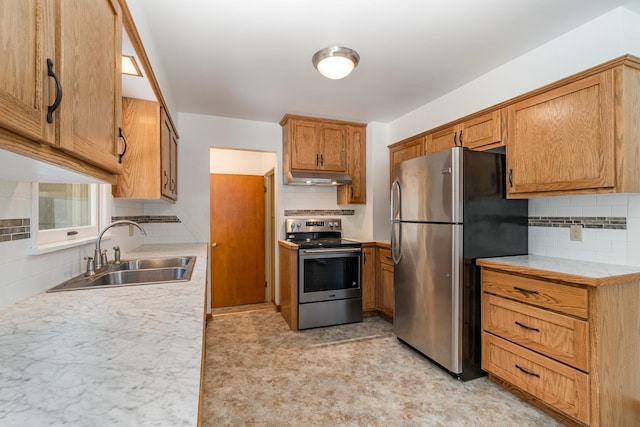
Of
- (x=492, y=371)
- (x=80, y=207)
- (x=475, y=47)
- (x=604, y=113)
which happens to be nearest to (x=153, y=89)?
(x=80, y=207)

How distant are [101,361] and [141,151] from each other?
5.98 ft

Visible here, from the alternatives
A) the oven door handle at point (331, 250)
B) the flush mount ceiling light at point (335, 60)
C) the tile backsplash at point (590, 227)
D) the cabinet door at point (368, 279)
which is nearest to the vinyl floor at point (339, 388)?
the cabinet door at point (368, 279)

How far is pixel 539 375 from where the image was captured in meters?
1.80

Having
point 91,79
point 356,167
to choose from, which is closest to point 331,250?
point 356,167

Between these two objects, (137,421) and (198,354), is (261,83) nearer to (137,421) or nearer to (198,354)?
(198,354)

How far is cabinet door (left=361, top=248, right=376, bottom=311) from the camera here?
11.4 ft

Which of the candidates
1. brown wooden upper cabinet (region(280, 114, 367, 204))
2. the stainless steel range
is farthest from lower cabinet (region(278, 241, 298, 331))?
brown wooden upper cabinet (region(280, 114, 367, 204))

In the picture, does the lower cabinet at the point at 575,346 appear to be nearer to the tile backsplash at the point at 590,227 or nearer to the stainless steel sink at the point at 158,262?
the tile backsplash at the point at 590,227

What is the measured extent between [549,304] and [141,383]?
80.1 inches

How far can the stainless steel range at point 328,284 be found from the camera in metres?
3.16

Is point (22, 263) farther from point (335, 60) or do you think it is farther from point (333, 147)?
point (333, 147)

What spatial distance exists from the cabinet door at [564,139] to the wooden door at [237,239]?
10.3ft

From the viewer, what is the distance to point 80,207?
6.27ft

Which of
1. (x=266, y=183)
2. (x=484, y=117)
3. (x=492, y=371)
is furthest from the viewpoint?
(x=266, y=183)
